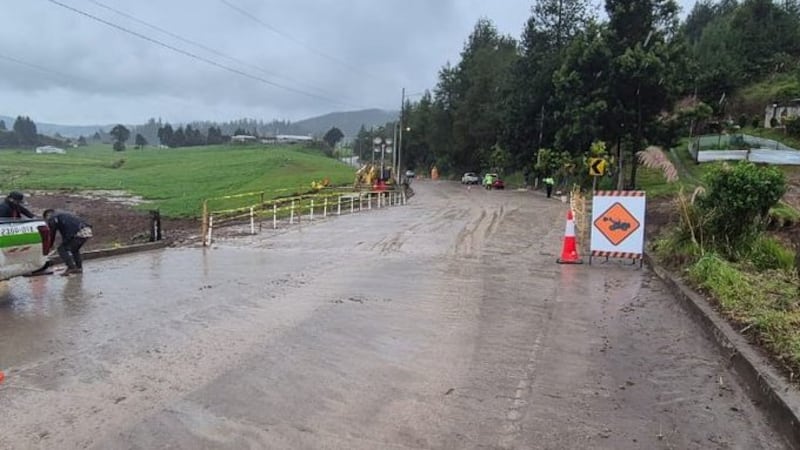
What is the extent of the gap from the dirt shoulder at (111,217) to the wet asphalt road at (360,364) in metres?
10.4

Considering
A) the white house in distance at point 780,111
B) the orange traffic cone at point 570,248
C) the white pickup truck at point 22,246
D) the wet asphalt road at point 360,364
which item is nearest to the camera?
the wet asphalt road at point 360,364

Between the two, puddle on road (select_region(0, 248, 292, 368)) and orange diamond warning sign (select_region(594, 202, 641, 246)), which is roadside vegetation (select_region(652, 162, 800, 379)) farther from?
puddle on road (select_region(0, 248, 292, 368))

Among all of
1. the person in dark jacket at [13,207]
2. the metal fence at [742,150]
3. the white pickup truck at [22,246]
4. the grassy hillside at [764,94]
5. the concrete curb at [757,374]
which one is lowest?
the concrete curb at [757,374]

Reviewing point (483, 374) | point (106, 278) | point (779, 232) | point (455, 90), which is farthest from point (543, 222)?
point (455, 90)

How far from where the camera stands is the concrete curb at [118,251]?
14416 mm

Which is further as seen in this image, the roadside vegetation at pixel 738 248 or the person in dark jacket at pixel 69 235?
the person in dark jacket at pixel 69 235

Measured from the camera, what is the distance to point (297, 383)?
5.87m

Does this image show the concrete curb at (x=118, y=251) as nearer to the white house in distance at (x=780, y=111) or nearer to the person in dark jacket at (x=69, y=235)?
the person in dark jacket at (x=69, y=235)

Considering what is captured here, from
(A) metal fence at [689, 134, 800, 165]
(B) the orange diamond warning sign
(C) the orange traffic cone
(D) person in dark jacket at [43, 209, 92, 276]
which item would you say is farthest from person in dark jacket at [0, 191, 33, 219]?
(A) metal fence at [689, 134, 800, 165]

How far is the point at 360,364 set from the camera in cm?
648

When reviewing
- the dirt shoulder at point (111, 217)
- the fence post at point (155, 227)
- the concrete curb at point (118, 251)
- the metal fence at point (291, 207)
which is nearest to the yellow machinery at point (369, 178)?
the metal fence at point (291, 207)

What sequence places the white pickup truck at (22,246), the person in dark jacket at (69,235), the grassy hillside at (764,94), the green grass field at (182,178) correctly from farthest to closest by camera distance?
the grassy hillside at (764,94) → the green grass field at (182,178) → the person in dark jacket at (69,235) → the white pickup truck at (22,246)

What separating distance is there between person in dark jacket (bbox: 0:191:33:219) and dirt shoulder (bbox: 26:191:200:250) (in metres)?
8.16

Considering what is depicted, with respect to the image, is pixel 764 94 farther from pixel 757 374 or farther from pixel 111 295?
pixel 757 374
